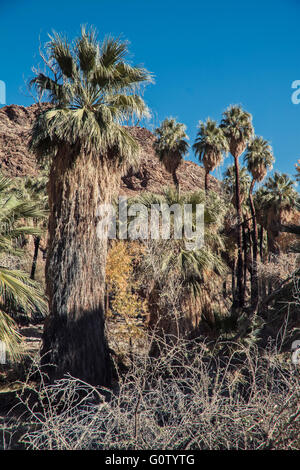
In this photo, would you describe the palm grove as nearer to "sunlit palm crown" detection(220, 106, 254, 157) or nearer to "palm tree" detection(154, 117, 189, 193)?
"sunlit palm crown" detection(220, 106, 254, 157)

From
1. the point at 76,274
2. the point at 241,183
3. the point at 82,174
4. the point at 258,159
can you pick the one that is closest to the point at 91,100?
the point at 82,174

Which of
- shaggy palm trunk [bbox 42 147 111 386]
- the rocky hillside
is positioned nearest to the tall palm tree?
shaggy palm trunk [bbox 42 147 111 386]

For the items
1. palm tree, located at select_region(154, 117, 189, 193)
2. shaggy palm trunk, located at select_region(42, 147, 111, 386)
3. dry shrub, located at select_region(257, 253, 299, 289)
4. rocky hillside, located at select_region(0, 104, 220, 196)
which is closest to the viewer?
shaggy palm trunk, located at select_region(42, 147, 111, 386)

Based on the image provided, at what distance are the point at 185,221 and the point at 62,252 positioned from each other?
4.80 meters

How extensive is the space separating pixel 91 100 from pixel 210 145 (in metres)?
15.8

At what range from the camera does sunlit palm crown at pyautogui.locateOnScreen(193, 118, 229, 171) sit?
25.9 metres

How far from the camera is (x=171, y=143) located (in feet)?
91.0

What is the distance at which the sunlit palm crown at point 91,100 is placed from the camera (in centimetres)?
1050

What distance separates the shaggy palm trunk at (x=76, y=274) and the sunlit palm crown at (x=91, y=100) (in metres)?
0.62

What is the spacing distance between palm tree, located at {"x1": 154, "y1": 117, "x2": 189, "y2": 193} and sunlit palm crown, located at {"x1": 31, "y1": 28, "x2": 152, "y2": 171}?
1597 centimetres
